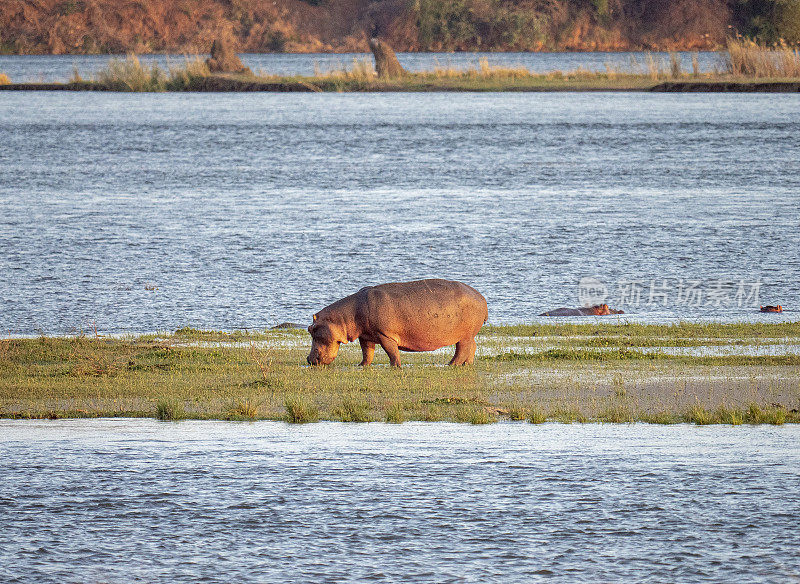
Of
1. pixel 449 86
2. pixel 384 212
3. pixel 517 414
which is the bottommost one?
pixel 449 86

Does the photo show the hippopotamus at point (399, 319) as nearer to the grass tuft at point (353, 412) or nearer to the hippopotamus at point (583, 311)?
the grass tuft at point (353, 412)

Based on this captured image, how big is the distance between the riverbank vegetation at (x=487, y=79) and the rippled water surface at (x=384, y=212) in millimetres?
6137

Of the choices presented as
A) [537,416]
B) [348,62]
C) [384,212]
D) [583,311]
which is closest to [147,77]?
[348,62]

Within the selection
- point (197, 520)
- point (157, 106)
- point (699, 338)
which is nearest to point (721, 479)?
point (197, 520)

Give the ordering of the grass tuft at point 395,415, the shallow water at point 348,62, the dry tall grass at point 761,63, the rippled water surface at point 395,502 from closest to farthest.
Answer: the rippled water surface at point 395,502 < the grass tuft at point 395,415 < the dry tall grass at point 761,63 < the shallow water at point 348,62

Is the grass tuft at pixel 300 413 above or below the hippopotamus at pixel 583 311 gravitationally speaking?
above

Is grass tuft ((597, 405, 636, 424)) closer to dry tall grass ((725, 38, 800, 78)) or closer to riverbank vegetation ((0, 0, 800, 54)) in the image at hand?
dry tall grass ((725, 38, 800, 78))

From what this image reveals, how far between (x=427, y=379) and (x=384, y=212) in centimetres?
2149

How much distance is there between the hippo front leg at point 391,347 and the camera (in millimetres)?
14252

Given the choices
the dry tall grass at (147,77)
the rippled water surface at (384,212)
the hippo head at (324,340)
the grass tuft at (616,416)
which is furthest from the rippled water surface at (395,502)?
the dry tall grass at (147,77)

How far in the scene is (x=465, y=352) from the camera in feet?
48.0

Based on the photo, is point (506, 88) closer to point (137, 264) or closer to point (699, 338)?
point (137, 264)

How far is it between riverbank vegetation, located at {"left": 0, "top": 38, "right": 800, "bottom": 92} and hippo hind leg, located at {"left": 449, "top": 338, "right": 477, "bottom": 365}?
218 feet

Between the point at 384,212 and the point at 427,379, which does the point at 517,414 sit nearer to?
the point at 427,379
